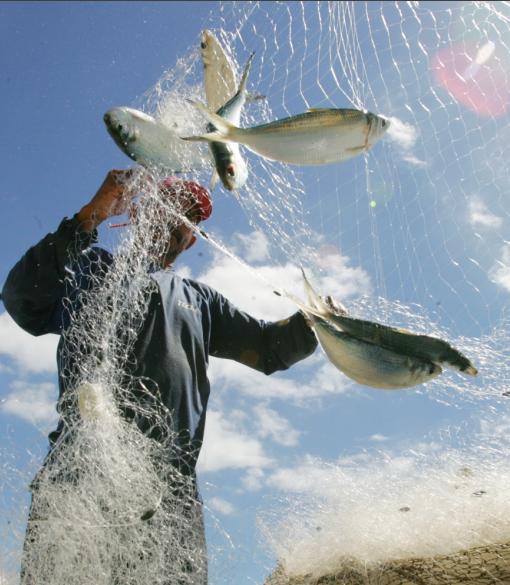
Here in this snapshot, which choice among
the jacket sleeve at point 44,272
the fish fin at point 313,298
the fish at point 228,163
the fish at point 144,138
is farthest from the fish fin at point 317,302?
the jacket sleeve at point 44,272

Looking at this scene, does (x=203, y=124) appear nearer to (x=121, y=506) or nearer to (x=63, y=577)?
(x=121, y=506)

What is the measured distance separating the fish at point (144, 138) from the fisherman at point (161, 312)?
5.8 inches

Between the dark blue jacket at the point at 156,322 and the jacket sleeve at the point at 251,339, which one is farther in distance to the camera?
the jacket sleeve at the point at 251,339

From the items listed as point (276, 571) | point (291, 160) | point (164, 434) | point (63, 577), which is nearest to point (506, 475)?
point (276, 571)

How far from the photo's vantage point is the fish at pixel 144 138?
11.0 feet

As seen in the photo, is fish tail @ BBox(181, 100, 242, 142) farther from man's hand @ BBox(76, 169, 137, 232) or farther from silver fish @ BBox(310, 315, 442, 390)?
silver fish @ BBox(310, 315, 442, 390)

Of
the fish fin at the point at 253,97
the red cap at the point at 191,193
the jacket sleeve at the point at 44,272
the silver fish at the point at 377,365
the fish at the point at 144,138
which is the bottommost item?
the silver fish at the point at 377,365

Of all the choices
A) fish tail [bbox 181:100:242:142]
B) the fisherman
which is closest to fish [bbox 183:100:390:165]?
fish tail [bbox 181:100:242:142]

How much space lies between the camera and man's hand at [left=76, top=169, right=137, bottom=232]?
133 inches

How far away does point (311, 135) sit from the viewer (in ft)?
9.64

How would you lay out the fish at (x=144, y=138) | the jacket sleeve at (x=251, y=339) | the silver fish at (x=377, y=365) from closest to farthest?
the silver fish at (x=377, y=365) < the fish at (x=144, y=138) < the jacket sleeve at (x=251, y=339)

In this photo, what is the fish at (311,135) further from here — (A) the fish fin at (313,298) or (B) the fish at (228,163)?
(A) the fish fin at (313,298)

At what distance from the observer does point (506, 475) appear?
3793 millimetres

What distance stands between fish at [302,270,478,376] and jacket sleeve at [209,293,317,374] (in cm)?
105
